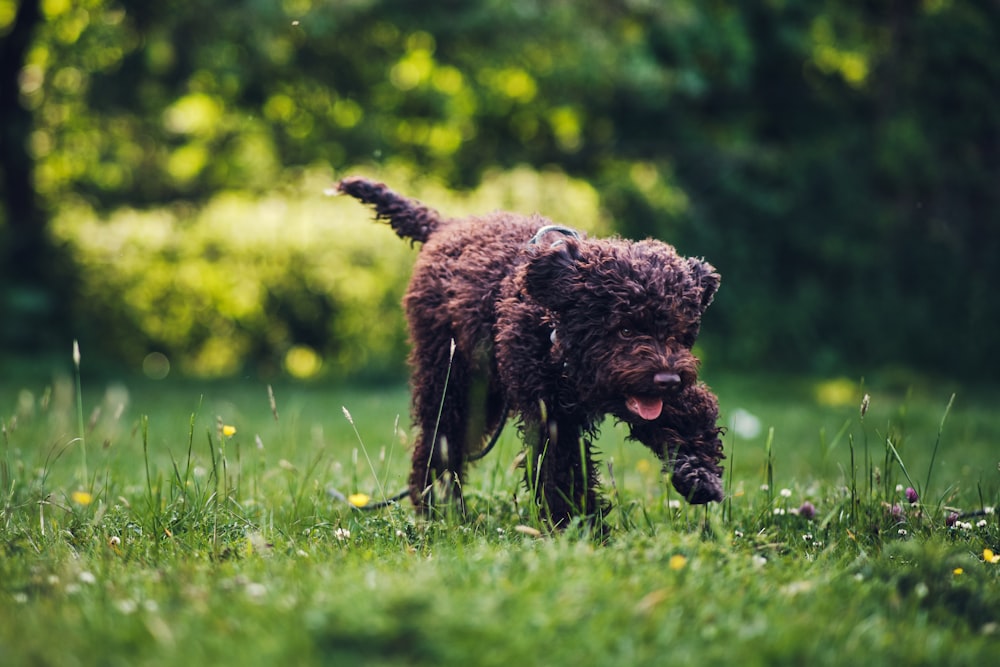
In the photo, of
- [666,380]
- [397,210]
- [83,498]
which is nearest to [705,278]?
[666,380]

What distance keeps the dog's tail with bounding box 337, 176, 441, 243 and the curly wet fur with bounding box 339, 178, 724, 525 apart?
45 centimetres

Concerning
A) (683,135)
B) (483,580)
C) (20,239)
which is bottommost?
(483,580)

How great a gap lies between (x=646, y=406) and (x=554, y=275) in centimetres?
58

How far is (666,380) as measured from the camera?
312 cm

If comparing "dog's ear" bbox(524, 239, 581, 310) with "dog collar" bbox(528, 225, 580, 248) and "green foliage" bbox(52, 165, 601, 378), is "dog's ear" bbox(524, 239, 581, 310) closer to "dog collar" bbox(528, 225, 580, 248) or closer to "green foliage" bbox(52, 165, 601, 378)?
"dog collar" bbox(528, 225, 580, 248)

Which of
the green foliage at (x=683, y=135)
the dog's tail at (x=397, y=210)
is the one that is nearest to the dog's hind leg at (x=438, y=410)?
the dog's tail at (x=397, y=210)

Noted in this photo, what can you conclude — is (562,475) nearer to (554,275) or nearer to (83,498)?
(554,275)

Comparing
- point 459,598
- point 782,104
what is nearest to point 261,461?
point 459,598

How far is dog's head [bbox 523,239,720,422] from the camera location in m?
3.19

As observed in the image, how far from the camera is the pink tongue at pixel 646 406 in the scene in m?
3.22

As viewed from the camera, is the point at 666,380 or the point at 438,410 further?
the point at 438,410

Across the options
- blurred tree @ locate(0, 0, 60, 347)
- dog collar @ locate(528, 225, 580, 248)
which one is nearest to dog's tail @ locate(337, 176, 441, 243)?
dog collar @ locate(528, 225, 580, 248)

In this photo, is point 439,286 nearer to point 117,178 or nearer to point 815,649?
point 815,649

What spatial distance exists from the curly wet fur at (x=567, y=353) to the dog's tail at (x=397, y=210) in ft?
1.47
